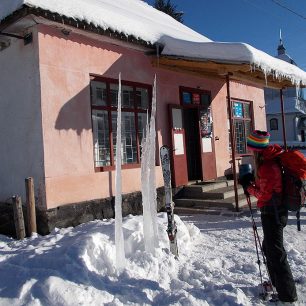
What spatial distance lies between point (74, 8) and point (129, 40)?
1.44 m

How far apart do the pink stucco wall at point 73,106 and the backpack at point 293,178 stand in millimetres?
4344

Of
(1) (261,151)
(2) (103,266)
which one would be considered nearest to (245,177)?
(1) (261,151)

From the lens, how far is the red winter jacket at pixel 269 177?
3.50 m

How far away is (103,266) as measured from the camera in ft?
14.1

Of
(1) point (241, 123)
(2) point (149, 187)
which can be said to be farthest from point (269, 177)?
(1) point (241, 123)

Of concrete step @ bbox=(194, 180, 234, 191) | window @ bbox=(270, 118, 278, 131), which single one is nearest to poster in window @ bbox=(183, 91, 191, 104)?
concrete step @ bbox=(194, 180, 234, 191)

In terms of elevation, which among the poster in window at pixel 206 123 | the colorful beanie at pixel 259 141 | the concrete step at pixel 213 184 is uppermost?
the poster in window at pixel 206 123

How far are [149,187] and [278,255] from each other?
1953mm

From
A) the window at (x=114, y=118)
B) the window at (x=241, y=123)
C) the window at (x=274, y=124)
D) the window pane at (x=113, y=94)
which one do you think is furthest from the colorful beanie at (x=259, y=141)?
the window at (x=274, y=124)

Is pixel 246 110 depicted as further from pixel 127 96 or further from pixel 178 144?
pixel 127 96

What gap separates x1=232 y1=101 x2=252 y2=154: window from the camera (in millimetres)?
12219

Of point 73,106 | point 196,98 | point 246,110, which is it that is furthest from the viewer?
point 246,110

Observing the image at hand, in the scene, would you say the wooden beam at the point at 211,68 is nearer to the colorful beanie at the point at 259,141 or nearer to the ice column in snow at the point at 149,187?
the ice column in snow at the point at 149,187

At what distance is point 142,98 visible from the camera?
870 cm
